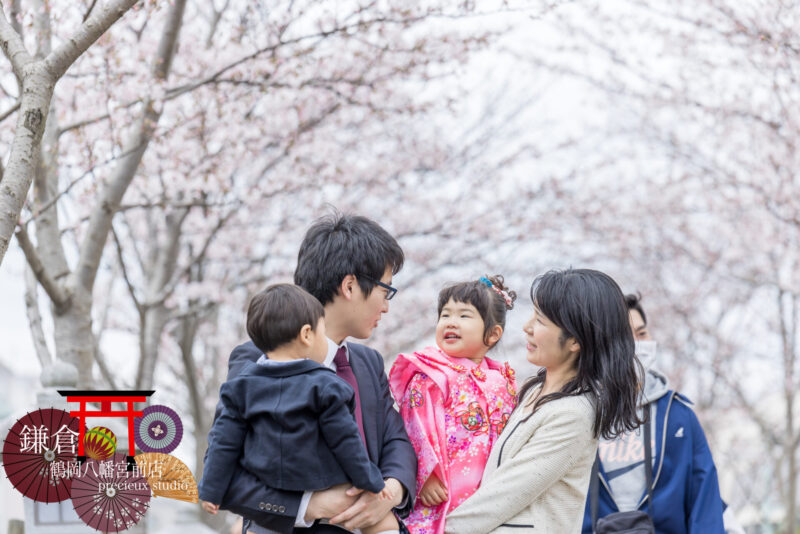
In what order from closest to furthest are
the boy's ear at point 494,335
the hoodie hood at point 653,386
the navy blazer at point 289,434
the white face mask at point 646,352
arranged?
the navy blazer at point 289,434
the boy's ear at point 494,335
the hoodie hood at point 653,386
the white face mask at point 646,352

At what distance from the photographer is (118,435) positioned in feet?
9.87

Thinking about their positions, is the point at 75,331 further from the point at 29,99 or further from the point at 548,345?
the point at 548,345

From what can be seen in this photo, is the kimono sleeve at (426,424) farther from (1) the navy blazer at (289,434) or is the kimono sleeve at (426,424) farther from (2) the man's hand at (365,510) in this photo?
(1) the navy blazer at (289,434)

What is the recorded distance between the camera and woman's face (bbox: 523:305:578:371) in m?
2.37

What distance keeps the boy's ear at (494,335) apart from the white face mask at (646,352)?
2.60 feet

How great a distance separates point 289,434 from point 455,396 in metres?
0.67

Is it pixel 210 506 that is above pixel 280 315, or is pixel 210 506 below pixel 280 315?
below

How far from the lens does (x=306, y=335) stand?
6.73 ft

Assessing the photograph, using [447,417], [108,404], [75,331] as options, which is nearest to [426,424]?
[447,417]

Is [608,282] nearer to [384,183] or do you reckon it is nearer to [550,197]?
[384,183]

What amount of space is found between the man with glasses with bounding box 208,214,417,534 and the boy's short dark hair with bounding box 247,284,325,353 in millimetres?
172

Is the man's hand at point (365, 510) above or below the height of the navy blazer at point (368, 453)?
below

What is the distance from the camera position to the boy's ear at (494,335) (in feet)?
8.69

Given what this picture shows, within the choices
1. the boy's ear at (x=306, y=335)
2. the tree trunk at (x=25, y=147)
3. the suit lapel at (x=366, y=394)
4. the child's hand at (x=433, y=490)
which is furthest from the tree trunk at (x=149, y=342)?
the boy's ear at (x=306, y=335)
